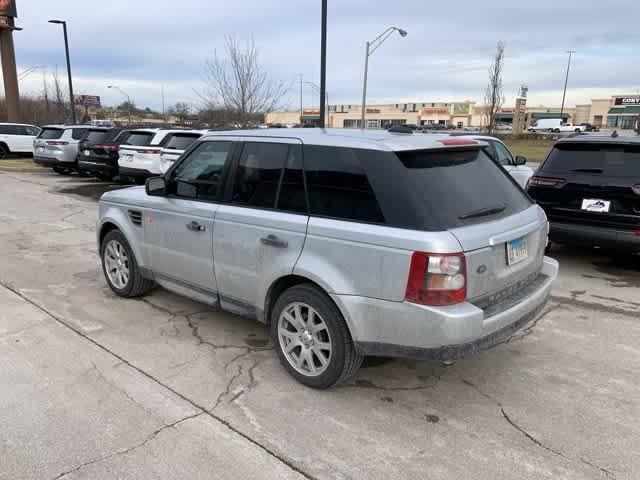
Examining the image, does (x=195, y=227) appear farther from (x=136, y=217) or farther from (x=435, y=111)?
(x=435, y=111)

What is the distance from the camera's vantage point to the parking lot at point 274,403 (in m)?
2.80

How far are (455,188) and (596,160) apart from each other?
3.89m

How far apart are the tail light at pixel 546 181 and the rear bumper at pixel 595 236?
0.49m

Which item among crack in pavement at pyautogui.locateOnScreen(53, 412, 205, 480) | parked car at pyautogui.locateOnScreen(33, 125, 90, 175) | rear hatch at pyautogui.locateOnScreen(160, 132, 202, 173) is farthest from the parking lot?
parked car at pyautogui.locateOnScreen(33, 125, 90, 175)

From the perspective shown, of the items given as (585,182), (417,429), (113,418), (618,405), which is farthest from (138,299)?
(585,182)

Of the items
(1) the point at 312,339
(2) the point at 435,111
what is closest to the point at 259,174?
(1) the point at 312,339

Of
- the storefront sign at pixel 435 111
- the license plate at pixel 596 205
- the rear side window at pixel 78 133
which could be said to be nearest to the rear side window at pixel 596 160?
the license plate at pixel 596 205

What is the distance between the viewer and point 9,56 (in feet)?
101

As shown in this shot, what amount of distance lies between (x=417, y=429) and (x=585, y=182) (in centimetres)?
447

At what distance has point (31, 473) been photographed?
106 inches

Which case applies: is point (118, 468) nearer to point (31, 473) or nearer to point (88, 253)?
point (31, 473)

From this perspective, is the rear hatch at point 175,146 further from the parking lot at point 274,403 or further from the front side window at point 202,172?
the front side window at point 202,172

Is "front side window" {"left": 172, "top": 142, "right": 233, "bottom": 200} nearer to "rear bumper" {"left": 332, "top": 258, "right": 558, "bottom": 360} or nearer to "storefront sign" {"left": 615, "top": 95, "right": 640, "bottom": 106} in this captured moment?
"rear bumper" {"left": 332, "top": 258, "right": 558, "bottom": 360}

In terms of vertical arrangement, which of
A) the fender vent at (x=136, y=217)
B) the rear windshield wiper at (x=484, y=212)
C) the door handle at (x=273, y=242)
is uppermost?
the rear windshield wiper at (x=484, y=212)
